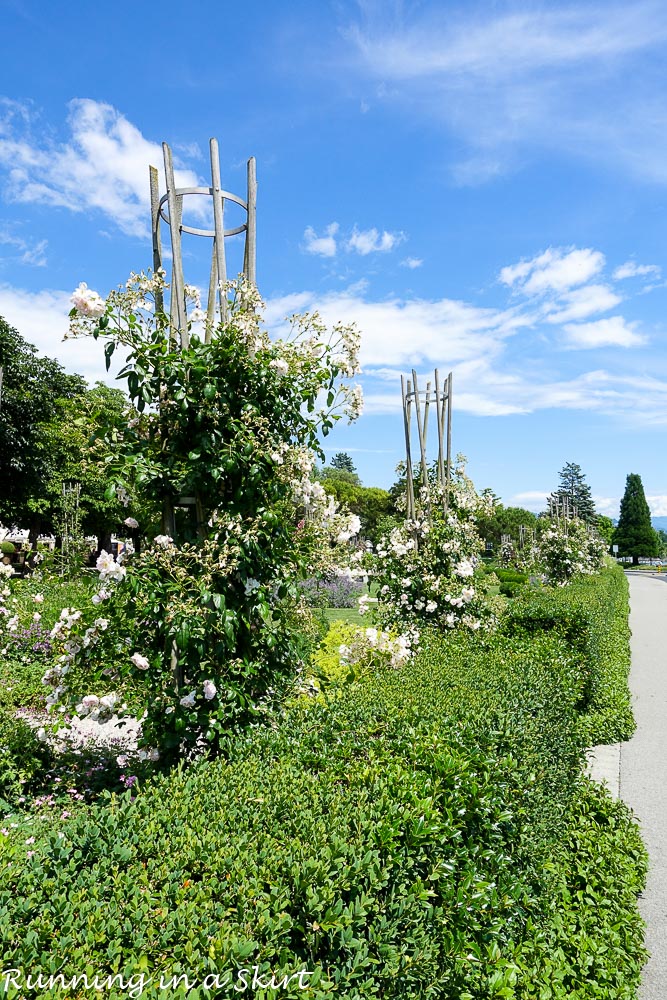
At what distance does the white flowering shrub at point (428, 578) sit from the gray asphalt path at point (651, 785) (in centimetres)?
184

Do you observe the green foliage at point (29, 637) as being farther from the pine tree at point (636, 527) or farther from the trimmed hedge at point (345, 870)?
the pine tree at point (636, 527)

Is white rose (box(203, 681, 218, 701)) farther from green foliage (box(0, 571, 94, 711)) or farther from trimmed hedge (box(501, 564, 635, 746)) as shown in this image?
trimmed hedge (box(501, 564, 635, 746))

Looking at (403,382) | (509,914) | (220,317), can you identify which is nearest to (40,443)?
(403,382)

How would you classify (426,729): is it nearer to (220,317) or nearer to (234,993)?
(234,993)

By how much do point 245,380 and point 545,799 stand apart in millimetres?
2430

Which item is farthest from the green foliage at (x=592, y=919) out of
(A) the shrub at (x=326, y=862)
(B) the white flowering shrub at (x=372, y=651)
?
(B) the white flowering shrub at (x=372, y=651)

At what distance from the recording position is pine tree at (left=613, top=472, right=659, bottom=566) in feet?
213

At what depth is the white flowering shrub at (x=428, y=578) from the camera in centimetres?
660

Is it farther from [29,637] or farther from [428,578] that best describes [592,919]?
[29,637]

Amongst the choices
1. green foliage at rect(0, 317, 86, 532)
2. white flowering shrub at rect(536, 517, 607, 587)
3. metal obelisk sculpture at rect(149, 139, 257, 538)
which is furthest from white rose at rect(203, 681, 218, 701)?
green foliage at rect(0, 317, 86, 532)

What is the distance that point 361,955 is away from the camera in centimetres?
163

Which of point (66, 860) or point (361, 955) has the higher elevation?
point (66, 860)

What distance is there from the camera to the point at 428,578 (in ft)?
21.7

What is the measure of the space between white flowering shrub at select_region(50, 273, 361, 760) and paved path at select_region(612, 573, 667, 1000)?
2.10m
